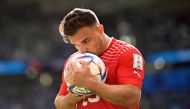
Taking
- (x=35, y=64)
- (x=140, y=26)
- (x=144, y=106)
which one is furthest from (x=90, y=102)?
(x=35, y=64)

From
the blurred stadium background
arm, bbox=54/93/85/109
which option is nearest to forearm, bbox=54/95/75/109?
arm, bbox=54/93/85/109

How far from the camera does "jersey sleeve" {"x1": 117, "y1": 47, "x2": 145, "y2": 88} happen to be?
9.61 feet

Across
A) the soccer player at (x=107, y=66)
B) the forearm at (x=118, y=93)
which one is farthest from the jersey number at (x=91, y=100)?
the forearm at (x=118, y=93)

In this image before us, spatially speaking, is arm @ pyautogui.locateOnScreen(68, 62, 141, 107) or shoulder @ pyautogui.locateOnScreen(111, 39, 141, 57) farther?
shoulder @ pyautogui.locateOnScreen(111, 39, 141, 57)

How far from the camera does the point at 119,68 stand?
2986 mm

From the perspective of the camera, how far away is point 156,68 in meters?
16.1

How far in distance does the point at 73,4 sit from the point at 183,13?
22.1 feet

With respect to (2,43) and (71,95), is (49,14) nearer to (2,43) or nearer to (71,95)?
(2,43)

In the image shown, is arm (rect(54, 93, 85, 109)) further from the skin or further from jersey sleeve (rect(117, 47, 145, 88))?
jersey sleeve (rect(117, 47, 145, 88))

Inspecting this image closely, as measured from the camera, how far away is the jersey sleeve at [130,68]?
2928mm

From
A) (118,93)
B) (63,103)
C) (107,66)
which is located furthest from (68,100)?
(118,93)

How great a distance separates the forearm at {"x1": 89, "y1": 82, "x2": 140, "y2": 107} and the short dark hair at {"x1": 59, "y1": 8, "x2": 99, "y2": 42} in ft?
1.41

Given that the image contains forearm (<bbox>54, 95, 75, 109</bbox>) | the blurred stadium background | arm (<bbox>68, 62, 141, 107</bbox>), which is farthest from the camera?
the blurred stadium background

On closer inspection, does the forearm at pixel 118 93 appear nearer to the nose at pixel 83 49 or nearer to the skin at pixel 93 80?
the skin at pixel 93 80
